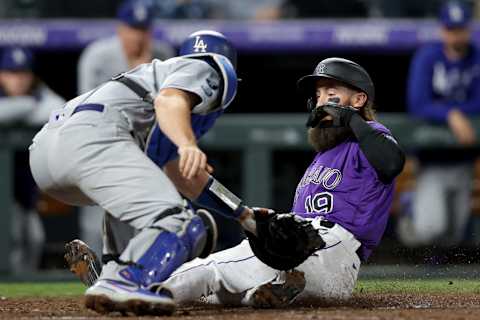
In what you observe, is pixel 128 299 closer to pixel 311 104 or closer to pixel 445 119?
pixel 311 104

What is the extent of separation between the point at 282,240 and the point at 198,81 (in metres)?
0.77

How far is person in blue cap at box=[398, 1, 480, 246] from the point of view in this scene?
904 centimetres

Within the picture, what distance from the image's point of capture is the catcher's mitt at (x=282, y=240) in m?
4.68

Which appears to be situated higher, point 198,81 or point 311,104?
point 198,81

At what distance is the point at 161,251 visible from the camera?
4.23 metres

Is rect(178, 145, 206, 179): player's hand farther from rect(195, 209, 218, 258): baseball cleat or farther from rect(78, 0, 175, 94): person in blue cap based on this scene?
rect(78, 0, 175, 94): person in blue cap

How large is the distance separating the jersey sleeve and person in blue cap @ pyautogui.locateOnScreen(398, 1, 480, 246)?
4799mm

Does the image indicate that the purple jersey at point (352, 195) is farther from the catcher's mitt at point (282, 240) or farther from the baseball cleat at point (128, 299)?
the baseball cleat at point (128, 299)

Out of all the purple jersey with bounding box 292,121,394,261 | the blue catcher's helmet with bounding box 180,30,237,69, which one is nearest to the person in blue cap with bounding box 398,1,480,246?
the purple jersey with bounding box 292,121,394,261

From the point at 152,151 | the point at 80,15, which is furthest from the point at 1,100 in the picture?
the point at 152,151

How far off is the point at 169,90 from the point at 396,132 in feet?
16.1

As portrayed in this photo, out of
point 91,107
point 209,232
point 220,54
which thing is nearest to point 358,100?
point 220,54

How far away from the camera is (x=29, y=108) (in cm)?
907

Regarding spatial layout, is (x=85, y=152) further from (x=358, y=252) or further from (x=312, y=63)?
(x=312, y=63)
